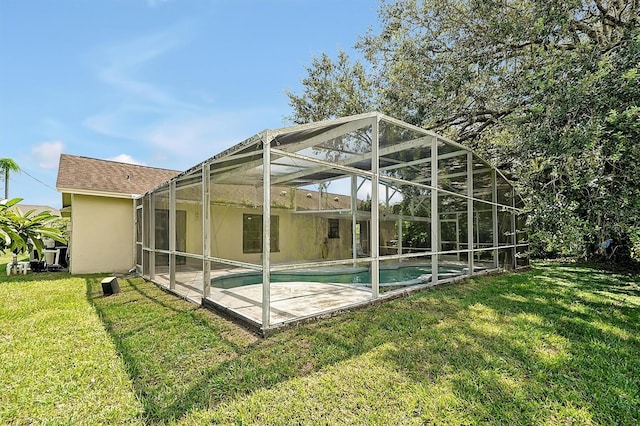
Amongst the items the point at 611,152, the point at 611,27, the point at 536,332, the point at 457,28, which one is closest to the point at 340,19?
the point at 457,28

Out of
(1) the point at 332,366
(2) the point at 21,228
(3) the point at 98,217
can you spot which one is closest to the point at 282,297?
(1) the point at 332,366

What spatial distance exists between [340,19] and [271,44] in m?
2.70

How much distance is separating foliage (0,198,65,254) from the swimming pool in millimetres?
4224

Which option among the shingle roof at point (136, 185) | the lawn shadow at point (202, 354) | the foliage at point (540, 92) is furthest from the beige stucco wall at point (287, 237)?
the foliage at point (540, 92)

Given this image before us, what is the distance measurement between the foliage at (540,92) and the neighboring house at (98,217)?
390 inches

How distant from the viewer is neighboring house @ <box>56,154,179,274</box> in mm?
10711

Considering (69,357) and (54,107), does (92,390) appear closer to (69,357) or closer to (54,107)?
(69,357)

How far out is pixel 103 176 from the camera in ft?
40.0

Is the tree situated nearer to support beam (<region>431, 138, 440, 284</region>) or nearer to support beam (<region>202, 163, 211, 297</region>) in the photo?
support beam (<region>202, 163, 211, 297</region>)

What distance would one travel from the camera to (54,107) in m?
15.8

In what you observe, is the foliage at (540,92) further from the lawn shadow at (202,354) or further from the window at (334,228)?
the lawn shadow at (202,354)

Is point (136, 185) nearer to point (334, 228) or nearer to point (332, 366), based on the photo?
point (334, 228)

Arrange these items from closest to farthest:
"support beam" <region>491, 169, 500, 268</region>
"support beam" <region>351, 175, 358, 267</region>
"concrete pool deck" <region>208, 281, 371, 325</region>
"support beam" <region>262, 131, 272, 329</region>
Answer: "support beam" <region>262, 131, 272, 329</region>
"concrete pool deck" <region>208, 281, 371, 325</region>
"support beam" <region>351, 175, 358, 267</region>
"support beam" <region>491, 169, 500, 268</region>

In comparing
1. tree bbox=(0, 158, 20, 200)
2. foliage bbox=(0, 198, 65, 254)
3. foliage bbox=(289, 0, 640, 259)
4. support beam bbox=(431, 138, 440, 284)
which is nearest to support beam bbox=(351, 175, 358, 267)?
support beam bbox=(431, 138, 440, 284)
